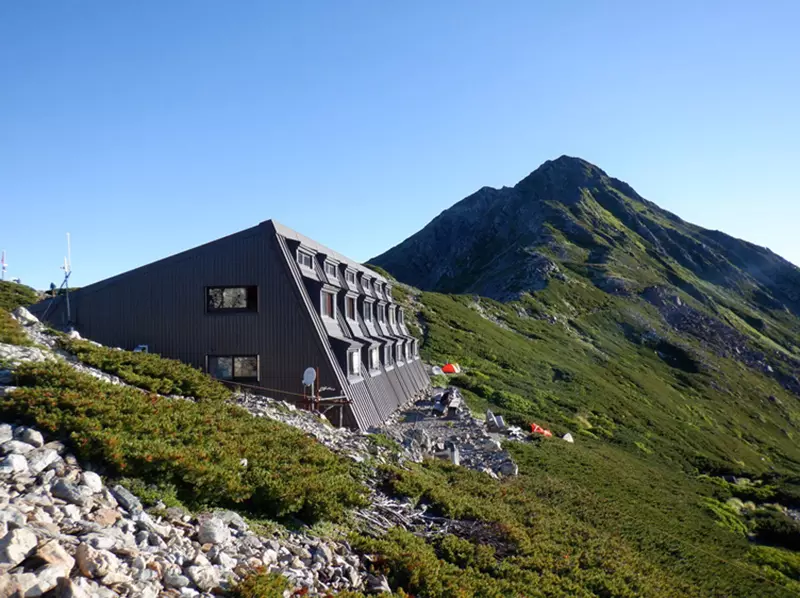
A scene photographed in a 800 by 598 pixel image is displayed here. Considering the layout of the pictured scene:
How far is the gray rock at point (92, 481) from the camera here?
26.4 feet

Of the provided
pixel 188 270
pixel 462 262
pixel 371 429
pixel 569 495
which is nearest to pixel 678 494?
pixel 569 495

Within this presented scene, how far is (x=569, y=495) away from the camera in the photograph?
2025 centimetres

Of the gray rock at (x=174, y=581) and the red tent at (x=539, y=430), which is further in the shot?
the red tent at (x=539, y=430)

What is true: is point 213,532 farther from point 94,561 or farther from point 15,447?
point 15,447

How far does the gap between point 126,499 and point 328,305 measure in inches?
821

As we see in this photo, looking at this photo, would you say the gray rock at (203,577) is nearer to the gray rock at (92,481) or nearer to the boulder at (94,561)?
the boulder at (94,561)

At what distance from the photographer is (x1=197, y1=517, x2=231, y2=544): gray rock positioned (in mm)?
8062

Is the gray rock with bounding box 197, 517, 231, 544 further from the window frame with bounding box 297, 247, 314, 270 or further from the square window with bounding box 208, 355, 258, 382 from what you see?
the window frame with bounding box 297, 247, 314, 270

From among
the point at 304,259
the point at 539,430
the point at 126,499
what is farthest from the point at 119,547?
the point at 539,430

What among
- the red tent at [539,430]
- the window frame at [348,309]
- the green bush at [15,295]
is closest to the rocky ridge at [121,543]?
the window frame at [348,309]

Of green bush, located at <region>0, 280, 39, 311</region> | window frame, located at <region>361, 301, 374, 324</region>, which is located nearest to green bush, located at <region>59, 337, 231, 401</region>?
window frame, located at <region>361, 301, 374, 324</region>

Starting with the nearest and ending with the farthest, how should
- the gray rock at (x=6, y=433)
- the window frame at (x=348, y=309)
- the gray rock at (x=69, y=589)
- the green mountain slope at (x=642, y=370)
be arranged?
the gray rock at (x=69, y=589)
the gray rock at (x=6, y=433)
the green mountain slope at (x=642, y=370)
the window frame at (x=348, y=309)

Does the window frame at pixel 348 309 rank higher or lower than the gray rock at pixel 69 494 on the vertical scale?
higher

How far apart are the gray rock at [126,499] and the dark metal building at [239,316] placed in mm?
16350
